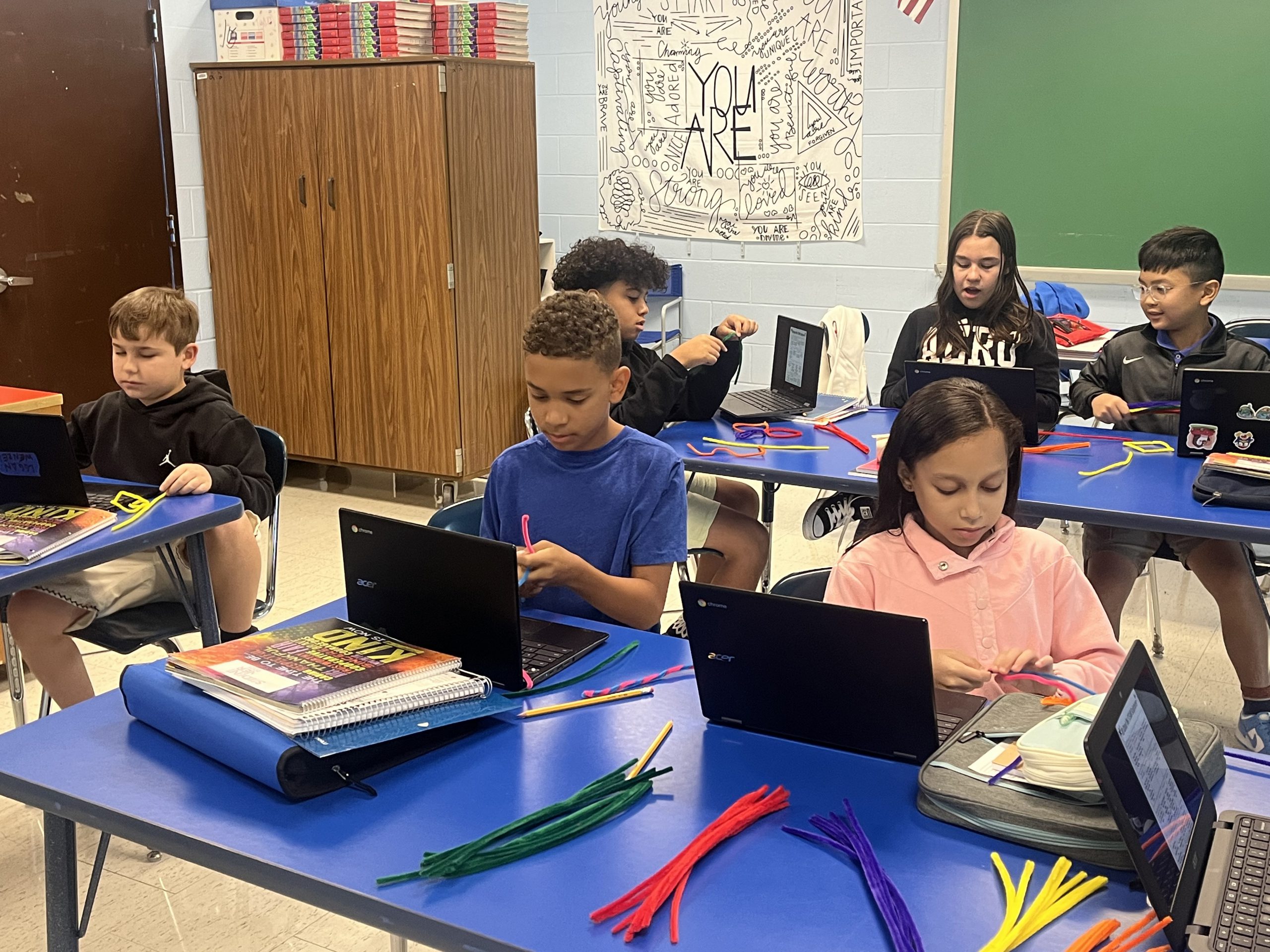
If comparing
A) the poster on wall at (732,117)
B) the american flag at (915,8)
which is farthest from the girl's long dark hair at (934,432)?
the poster on wall at (732,117)

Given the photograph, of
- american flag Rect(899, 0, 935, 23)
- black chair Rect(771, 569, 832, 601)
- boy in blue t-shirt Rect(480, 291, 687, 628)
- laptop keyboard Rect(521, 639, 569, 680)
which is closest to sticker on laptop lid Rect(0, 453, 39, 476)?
boy in blue t-shirt Rect(480, 291, 687, 628)

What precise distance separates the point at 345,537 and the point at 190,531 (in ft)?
2.67

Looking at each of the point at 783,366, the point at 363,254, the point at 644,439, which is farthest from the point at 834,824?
the point at 363,254

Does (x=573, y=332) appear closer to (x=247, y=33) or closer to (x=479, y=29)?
(x=479, y=29)

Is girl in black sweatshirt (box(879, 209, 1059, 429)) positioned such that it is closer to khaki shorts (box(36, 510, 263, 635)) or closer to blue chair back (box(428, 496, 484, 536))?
blue chair back (box(428, 496, 484, 536))

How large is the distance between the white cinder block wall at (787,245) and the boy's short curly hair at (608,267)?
251cm

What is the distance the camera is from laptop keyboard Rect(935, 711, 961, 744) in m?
1.39

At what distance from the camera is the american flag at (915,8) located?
16.2 feet

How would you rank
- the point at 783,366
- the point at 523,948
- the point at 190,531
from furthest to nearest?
the point at 783,366 < the point at 190,531 < the point at 523,948

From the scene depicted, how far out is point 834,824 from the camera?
1228 mm

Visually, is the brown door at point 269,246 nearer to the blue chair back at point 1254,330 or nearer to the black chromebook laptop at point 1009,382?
the black chromebook laptop at point 1009,382

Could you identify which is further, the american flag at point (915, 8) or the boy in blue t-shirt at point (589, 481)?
the american flag at point (915, 8)

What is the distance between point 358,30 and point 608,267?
2303 millimetres

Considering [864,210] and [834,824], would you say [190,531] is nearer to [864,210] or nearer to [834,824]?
[834,824]
